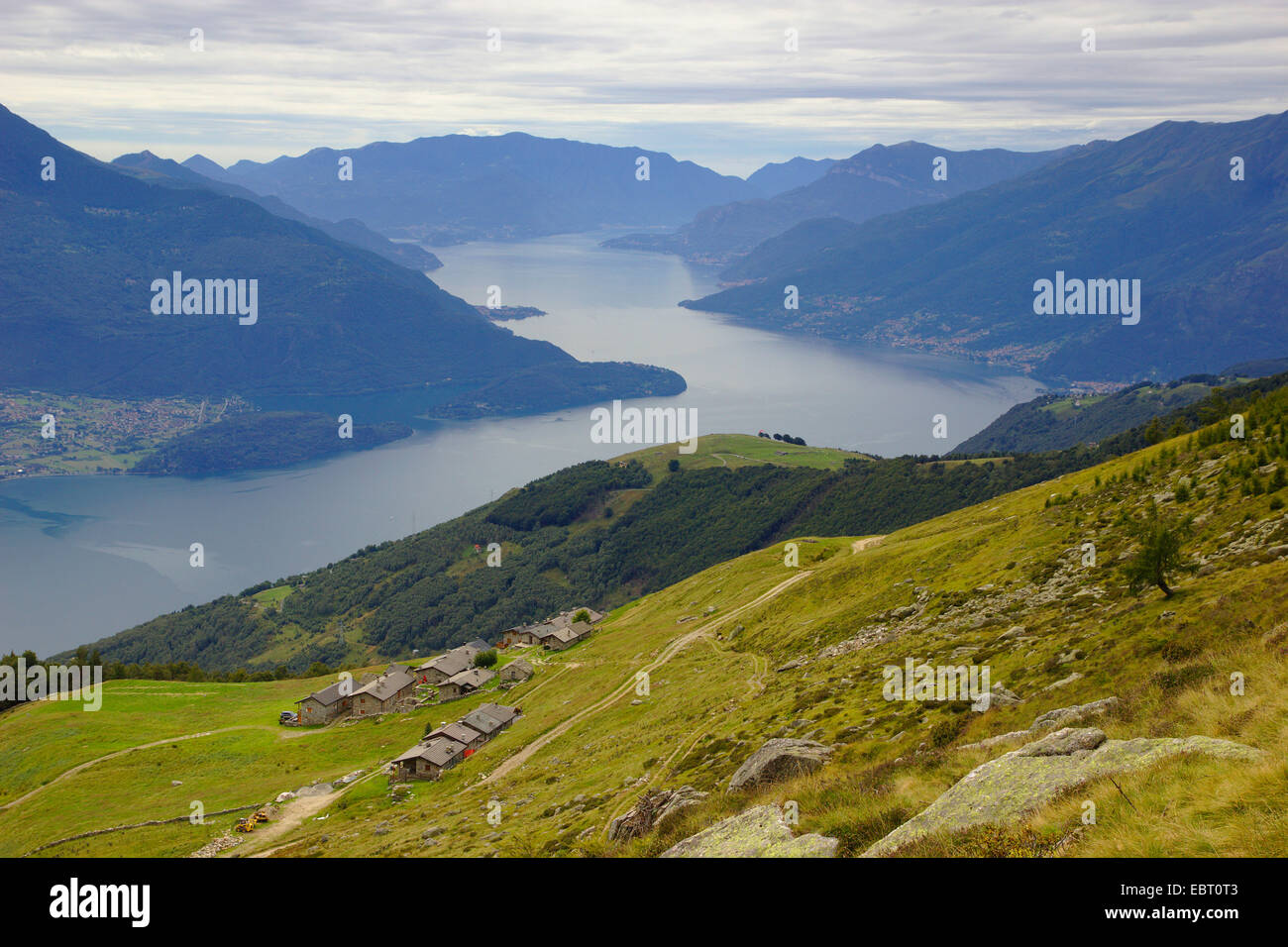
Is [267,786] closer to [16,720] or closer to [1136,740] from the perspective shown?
[16,720]

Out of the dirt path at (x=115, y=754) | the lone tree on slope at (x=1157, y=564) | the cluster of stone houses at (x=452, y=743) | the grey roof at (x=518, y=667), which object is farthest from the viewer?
the grey roof at (x=518, y=667)

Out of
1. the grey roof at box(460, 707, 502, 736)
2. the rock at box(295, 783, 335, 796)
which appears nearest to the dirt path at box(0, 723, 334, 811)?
the rock at box(295, 783, 335, 796)

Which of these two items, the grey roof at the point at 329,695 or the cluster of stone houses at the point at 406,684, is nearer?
the grey roof at the point at 329,695

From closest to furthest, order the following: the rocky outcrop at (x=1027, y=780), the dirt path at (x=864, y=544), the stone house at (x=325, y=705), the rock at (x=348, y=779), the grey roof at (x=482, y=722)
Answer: the rocky outcrop at (x=1027, y=780) < the rock at (x=348, y=779) < the grey roof at (x=482, y=722) < the stone house at (x=325, y=705) < the dirt path at (x=864, y=544)

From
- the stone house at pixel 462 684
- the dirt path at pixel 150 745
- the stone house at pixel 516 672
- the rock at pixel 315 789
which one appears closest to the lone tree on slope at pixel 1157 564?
the rock at pixel 315 789

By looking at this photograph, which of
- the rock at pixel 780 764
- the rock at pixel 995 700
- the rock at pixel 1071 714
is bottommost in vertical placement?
the rock at pixel 780 764

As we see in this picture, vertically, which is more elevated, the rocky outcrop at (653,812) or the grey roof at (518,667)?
the rocky outcrop at (653,812)

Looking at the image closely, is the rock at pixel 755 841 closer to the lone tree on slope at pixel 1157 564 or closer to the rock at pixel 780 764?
the rock at pixel 780 764

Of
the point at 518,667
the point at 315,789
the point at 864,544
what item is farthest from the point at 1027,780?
the point at 864,544
